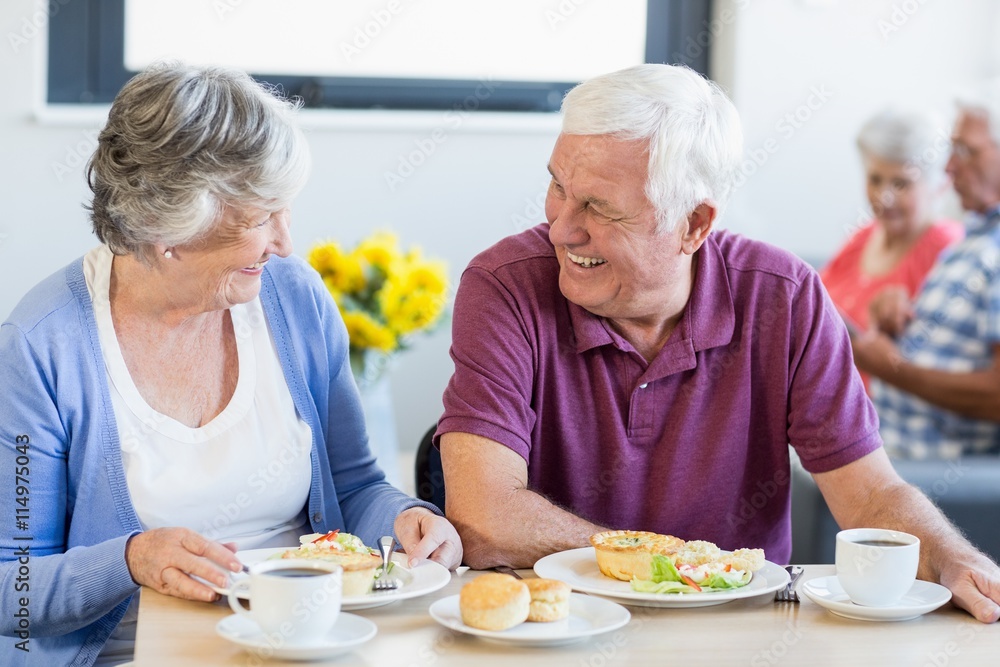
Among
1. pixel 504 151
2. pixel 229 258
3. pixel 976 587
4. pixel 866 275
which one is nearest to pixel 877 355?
pixel 866 275

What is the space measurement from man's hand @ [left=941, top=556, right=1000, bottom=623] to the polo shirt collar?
1.55ft

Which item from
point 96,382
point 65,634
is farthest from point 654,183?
point 65,634

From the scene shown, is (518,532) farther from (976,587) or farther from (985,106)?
(985,106)

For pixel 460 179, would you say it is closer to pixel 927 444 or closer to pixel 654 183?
pixel 927 444

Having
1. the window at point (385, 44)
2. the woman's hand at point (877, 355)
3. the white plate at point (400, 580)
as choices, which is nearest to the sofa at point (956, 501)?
the woman's hand at point (877, 355)

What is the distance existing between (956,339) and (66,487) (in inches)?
78.7

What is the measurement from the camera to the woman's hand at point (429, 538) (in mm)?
1383

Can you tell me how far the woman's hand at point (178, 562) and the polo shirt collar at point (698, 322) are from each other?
1.97 feet

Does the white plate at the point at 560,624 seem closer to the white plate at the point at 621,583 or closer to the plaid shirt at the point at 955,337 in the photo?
the white plate at the point at 621,583

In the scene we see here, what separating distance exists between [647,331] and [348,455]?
0.50 meters

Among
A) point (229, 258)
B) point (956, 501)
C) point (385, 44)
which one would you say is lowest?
point (956, 501)

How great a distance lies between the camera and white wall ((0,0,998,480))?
304cm

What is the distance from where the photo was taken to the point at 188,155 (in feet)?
4.94

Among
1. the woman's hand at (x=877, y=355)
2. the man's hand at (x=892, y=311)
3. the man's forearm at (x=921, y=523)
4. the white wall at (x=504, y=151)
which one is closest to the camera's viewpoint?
the man's forearm at (x=921, y=523)
